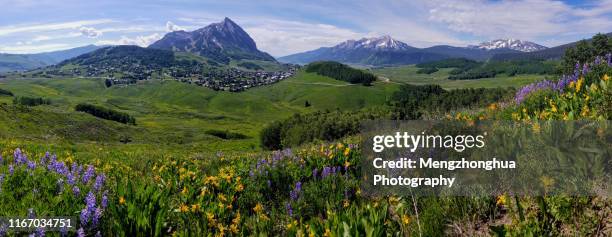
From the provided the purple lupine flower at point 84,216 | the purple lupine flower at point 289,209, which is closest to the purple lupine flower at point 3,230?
the purple lupine flower at point 84,216

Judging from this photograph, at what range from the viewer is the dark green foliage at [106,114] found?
165375 millimetres

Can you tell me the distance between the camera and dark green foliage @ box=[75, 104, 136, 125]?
165 meters

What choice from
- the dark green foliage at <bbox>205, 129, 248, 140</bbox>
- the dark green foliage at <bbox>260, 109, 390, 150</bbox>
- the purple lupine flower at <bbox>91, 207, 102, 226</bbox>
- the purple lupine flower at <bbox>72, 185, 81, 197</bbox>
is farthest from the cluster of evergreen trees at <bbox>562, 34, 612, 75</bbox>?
the dark green foliage at <bbox>205, 129, 248, 140</bbox>

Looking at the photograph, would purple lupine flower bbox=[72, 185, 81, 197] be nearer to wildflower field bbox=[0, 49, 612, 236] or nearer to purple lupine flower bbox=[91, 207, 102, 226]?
wildflower field bbox=[0, 49, 612, 236]

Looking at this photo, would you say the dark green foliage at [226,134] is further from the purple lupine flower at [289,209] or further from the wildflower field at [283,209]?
the purple lupine flower at [289,209]

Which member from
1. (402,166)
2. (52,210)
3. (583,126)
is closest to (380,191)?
(402,166)

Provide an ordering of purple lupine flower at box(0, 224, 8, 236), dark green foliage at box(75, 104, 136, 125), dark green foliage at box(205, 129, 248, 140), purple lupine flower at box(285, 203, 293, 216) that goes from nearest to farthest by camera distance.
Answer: purple lupine flower at box(0, 224, 8, 236) < purple lupine flower at box(285, 203, 293, 216) < dark green foliage at box(205, 129, 248, 140) < dark green foliage at box(75, 104, 136, 125)

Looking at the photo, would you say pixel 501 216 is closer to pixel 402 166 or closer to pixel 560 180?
pixel 560 180

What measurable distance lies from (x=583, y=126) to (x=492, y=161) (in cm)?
108

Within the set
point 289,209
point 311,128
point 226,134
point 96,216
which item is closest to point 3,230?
point 96,216

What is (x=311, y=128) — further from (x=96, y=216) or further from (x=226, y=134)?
(x=96, y=216)

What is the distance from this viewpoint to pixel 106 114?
559 feet

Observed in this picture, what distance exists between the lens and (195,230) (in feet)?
16.0

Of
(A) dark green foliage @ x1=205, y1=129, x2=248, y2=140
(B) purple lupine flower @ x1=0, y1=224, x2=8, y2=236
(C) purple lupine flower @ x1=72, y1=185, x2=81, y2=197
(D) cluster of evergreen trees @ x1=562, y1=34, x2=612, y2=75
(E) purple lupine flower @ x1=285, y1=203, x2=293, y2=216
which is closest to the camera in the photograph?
(B) purple lupine flower @ x1=0, y1=224, x2=8, y2=236
